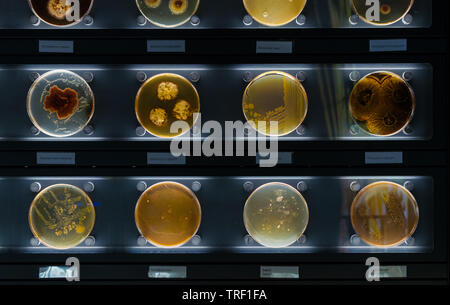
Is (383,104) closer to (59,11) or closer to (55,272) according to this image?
(59,11)

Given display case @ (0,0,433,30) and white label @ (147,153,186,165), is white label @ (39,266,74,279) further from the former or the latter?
display case @ (0,0,433,30)

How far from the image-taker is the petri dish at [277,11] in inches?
62.6

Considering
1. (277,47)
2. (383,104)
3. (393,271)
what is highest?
(277,47)

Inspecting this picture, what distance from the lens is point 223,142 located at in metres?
1.61

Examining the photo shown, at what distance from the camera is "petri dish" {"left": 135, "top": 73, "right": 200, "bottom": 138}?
1603 mm

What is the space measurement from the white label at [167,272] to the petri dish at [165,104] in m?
0.62

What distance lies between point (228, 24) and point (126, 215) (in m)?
1.02

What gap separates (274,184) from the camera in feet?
5.36

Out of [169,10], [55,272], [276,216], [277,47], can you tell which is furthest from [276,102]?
[55,272]

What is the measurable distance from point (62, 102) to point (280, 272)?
1296 millimetres

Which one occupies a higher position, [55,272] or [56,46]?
[56,46]

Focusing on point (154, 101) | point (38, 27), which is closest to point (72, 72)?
point (38, 27)

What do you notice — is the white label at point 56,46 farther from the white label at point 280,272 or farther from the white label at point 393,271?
the white label at point 393,271

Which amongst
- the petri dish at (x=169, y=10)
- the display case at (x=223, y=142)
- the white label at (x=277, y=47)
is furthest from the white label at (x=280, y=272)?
the petri dish at (x=169, y=10)
